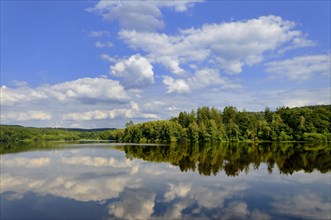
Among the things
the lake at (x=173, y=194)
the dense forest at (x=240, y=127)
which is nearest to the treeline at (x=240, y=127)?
the dense forest at (x=240, y=127)

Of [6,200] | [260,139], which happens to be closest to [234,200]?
[6,200]

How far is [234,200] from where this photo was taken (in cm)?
2370

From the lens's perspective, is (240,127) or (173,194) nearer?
(173,194)

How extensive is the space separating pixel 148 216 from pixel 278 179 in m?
18.3

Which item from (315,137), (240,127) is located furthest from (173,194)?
(240,127)

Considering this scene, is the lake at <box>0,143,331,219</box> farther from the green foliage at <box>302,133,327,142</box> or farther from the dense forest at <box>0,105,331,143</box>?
the dense forest at <box>0,105,331,143</box>

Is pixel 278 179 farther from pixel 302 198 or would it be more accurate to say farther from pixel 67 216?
pixel 67 216

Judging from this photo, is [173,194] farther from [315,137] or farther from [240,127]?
[240,127]

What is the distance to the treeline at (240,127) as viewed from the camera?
124 metres

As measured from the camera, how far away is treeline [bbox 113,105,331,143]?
12431 centimetres

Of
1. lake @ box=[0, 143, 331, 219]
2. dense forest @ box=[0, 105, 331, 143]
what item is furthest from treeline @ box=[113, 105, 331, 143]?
lake @ box=[0, 143, 331, 219]

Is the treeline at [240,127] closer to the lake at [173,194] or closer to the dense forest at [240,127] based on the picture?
the dense forest at [240,127]

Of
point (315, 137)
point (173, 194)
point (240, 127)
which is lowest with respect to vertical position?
point (173, 194)

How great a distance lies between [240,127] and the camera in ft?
444
